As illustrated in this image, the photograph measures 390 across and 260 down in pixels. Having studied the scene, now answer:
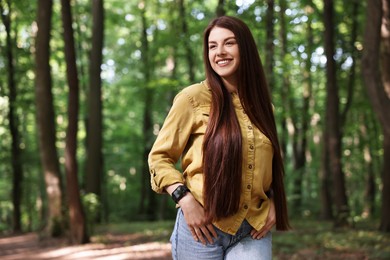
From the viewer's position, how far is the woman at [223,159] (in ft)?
7.77

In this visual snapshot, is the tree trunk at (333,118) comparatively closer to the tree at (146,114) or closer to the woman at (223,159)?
the tree at (146,114)

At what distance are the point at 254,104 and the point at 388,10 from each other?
5941 mm

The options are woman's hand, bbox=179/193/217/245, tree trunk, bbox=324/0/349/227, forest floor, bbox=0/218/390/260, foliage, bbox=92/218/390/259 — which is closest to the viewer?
woman's hand, bbox=179/193/217/245

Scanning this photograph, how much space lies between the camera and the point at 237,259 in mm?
2420

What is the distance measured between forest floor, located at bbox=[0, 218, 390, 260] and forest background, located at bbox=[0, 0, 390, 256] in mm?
611

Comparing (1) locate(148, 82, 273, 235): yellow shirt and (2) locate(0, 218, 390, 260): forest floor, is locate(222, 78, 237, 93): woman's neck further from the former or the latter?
(2) locate(0, 218, 390, 260): forest floor

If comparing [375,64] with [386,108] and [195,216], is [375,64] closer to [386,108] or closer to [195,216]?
[386,108]

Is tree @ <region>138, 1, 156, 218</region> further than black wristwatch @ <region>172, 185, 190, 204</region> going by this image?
Yes

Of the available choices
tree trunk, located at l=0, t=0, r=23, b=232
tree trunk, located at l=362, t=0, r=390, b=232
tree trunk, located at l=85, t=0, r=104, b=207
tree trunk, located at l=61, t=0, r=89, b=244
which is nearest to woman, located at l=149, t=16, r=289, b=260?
tree trunk, located at l=362, t=0, r=390, b=232

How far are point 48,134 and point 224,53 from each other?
1019 centimetres

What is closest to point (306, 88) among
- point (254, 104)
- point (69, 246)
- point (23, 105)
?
point (23, 105)

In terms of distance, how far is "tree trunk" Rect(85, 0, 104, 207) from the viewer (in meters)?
15.6

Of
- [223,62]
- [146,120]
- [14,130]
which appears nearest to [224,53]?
[223,62]

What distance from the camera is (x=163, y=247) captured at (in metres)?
9.65
